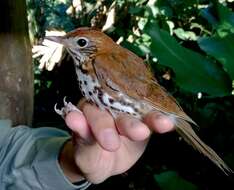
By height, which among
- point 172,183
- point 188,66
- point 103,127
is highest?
point 103,127

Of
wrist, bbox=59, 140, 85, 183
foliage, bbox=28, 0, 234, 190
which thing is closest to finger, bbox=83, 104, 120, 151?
wrist, bbox=59, 140, 85, 183

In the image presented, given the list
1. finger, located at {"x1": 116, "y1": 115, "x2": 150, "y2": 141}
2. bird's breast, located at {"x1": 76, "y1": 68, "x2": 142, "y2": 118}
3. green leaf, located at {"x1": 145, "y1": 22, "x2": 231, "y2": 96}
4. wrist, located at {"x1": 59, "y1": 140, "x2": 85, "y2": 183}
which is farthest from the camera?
green leaf, located at {"x1": 145, "y1": 22, "x2": 231, "y2": 96}

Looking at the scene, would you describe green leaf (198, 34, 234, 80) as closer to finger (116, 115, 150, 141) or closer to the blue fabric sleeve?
the blue fabric sleeve

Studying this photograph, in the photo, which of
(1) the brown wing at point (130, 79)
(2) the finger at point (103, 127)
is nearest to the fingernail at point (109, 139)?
(2) the finger at point (103, 127)

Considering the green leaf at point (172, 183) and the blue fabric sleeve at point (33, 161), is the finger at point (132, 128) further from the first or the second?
the green leaf at point (172, 183)

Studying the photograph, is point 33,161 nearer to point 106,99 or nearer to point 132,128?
point 106,99

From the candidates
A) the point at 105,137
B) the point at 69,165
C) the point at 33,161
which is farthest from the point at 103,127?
the point at 33,161
